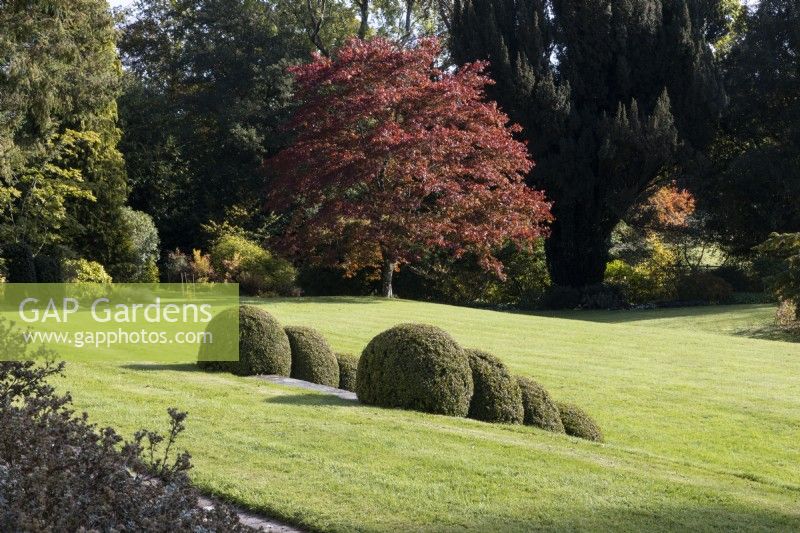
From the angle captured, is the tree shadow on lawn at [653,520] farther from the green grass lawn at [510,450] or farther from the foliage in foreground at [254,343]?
the foliage in foreground at [254,343]

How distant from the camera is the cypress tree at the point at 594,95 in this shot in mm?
28359

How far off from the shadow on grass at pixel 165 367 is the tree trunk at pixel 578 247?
1902 cm

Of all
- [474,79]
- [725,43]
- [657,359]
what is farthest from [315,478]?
[725,43]

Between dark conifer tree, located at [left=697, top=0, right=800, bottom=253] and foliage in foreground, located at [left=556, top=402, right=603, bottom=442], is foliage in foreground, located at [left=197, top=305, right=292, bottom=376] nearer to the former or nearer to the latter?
foliage in foreground, located at [left=556, top=402, right=603, bottom=442]

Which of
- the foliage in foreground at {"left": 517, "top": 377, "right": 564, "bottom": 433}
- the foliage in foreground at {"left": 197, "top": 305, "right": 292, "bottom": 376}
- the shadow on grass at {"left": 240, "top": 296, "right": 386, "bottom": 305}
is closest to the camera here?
the foliage in foreground at {"left": 517, "top": 377, "right": 564, "bottom": 433}

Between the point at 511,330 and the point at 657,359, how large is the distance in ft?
11.9

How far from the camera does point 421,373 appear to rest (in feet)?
30.2

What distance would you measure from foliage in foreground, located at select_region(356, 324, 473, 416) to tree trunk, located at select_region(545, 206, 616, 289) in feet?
67.1

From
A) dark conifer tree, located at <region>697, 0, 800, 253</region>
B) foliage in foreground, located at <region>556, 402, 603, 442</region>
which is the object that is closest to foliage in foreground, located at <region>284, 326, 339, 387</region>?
foliage in foreground, located at <region>556, 402, 603, 442</region>

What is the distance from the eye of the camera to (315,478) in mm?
6566

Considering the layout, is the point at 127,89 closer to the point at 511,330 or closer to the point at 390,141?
the point at 390,141

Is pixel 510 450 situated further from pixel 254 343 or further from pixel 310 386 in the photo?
pixel 254 343

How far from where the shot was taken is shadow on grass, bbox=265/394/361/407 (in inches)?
366

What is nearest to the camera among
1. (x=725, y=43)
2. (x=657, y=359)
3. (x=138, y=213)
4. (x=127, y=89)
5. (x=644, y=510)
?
(x=644, y=510)
